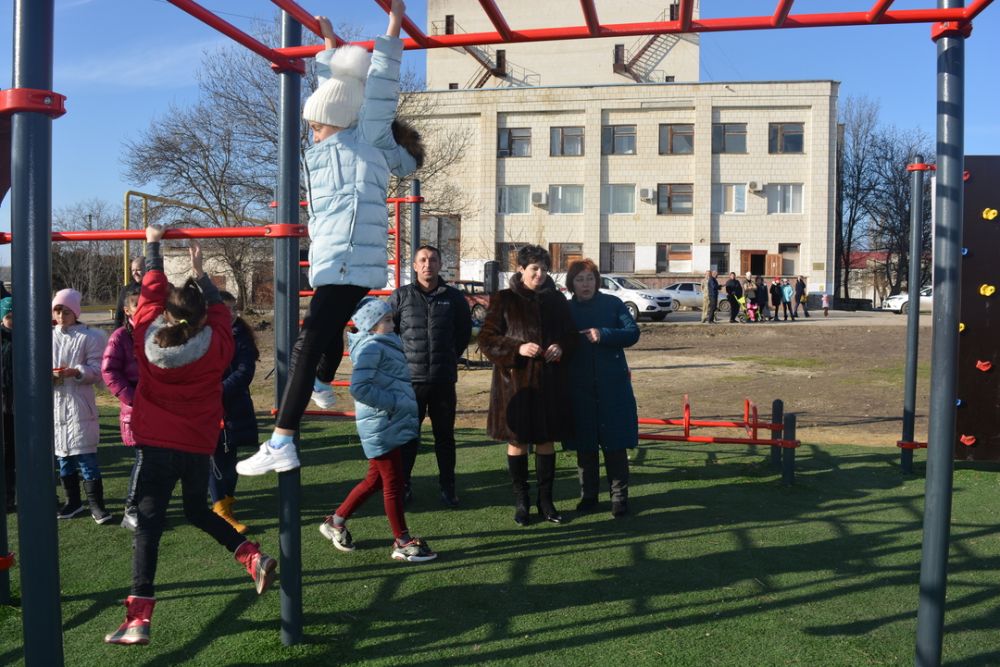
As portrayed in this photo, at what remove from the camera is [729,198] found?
1560 inches

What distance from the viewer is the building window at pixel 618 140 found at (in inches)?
1577

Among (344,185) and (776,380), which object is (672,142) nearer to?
(776,380)

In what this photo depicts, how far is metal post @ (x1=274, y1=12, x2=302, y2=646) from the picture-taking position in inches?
127

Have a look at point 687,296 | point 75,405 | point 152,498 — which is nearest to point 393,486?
point 152,498

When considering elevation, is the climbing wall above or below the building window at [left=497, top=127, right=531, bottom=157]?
below

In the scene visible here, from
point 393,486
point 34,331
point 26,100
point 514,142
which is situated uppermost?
point 514,142

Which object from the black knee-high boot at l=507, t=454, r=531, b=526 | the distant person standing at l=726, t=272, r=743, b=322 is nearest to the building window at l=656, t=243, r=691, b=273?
the distant person standing at l=726, t=272, r=743, b=322

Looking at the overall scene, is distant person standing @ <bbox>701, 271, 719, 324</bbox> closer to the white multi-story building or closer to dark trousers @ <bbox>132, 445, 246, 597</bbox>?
the white multi-story building

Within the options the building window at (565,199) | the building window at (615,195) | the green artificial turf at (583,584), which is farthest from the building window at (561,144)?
the green artificial turf at (583,584)

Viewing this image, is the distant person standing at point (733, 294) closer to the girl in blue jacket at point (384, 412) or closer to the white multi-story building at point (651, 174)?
the white multi-story building at point (651, 174)

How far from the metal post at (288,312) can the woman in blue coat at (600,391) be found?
235cm

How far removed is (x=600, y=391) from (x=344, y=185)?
2896 millimetres

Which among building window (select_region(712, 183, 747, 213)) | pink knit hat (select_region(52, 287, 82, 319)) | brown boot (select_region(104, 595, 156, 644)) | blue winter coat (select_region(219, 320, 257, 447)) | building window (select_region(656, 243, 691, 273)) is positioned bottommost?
brown boot (select_region(104, 595, 156, 644))

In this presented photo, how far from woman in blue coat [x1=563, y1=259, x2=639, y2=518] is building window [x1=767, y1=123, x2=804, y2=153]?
36.3m
